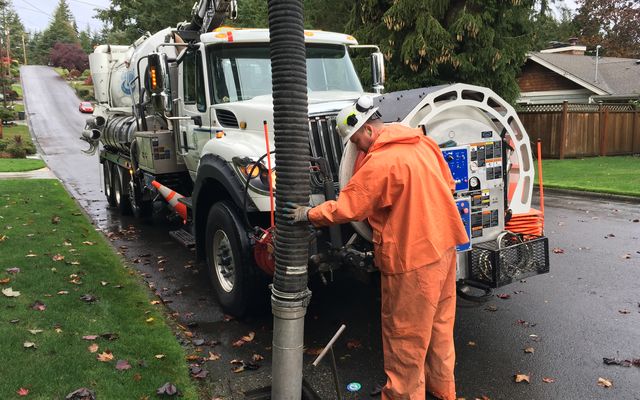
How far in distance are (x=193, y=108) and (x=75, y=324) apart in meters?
2.95

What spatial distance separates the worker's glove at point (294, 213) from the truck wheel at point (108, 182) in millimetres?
9849

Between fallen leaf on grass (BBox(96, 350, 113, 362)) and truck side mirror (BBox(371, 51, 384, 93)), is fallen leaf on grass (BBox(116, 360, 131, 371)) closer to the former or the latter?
fallen leaf on grass (BBox(96, 350, 113, 362))

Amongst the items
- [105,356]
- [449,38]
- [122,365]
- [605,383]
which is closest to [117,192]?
[105,356]

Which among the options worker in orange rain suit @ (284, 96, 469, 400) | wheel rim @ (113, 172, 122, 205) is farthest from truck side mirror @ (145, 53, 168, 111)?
wheel rim @ (113, 172, 122, 205)

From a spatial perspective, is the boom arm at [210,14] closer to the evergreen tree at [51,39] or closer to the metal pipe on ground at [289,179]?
the metal pipe on ground at [289,179]

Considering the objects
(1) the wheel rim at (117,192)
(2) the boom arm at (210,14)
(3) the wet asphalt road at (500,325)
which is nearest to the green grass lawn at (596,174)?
(3) the wet asphalt road at (500,325)

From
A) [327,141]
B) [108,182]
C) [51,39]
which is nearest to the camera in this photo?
[327,141]

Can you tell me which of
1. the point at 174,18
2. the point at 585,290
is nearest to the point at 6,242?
the point at 585,290

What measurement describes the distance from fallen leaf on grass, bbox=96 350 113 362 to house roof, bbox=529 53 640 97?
2652 centimetres

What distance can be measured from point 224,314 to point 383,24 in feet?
43.7

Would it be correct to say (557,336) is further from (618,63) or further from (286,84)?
(618,63)

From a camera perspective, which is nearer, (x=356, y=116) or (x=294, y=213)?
(x=294, y=213)

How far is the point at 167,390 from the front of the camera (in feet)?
12.6

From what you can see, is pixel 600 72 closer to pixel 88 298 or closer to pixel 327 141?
pixel 327 141
